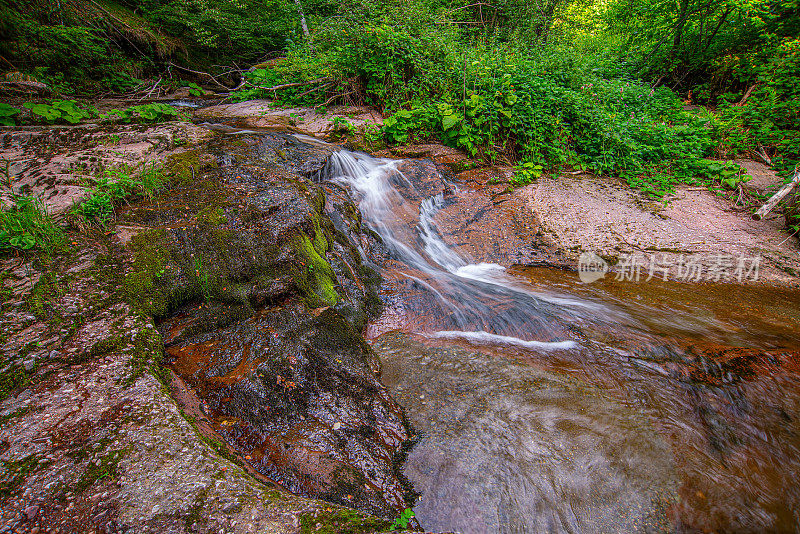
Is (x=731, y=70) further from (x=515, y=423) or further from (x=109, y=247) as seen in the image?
(x=109, y=247)

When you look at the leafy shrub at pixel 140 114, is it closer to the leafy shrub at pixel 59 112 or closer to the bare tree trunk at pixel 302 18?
the leafy shrub at pixel 59 112

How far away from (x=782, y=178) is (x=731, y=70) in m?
4.23

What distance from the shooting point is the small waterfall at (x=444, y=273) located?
3.80 meters

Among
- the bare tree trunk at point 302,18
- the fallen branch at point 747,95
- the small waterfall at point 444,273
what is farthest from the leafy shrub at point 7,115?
the fallen branch at point 747,95

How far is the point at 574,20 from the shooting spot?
474 inches

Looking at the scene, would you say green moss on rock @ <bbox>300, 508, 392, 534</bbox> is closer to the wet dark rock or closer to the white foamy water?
the wet dark rock

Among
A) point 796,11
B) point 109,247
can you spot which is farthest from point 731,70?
point 109,247

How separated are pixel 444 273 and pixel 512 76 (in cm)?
519

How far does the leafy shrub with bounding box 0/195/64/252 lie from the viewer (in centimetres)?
258

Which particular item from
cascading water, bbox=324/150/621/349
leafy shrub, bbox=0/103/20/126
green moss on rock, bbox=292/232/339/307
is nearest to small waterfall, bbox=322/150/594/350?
cascading water, bbox=324/150/621/349

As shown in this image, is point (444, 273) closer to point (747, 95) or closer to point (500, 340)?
point (500, 340)

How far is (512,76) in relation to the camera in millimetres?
7289

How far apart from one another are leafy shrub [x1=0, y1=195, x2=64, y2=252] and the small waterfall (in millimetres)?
3469

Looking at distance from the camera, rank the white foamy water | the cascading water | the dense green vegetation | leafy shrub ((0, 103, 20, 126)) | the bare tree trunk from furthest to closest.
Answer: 1. the bare tree trunk
2. the dense green vegetation
3. leafy shrub ((0, 103, 20, 126))
4. the cascading water
5. the white foamy water
